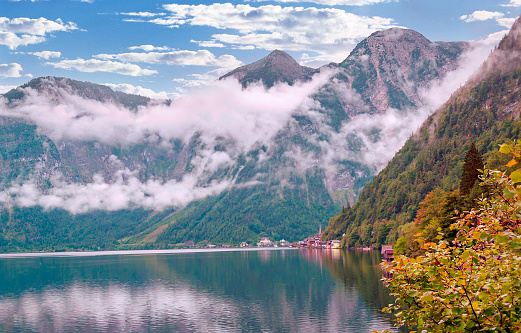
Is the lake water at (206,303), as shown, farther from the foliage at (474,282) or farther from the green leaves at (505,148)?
the green leaves at (505,148)

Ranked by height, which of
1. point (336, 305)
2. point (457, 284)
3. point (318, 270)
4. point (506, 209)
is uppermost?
point (506, 209)

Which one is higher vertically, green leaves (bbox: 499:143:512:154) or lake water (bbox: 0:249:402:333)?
green leaves (bbox: 499:143:512:154)

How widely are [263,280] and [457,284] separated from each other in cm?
14594

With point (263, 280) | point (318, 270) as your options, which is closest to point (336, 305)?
point (263, 280)

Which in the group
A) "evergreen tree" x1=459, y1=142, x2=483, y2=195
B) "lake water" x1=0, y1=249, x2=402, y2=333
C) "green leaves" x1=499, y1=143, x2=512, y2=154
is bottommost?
"lake water" x1=0, y1=249, x2=402, y2=333

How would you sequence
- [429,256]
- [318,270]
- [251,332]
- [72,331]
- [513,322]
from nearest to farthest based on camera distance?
1. [513,322]
2. [429,256]
3. [251,332]
4. [72,331]
5. [318,270]

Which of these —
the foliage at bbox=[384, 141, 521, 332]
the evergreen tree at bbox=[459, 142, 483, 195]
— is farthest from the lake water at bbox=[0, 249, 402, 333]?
the foliage at bbox=[384, 141, 521, 332]

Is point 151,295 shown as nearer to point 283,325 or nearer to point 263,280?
point 263,280

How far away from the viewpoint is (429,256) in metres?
20.0

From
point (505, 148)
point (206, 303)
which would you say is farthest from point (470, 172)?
point (505, 148)

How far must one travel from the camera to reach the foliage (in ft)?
58.1

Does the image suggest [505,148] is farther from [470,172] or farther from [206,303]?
[470,172]

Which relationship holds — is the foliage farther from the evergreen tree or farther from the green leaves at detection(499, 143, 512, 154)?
the evergreen tree

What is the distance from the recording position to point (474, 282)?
1886 cm
